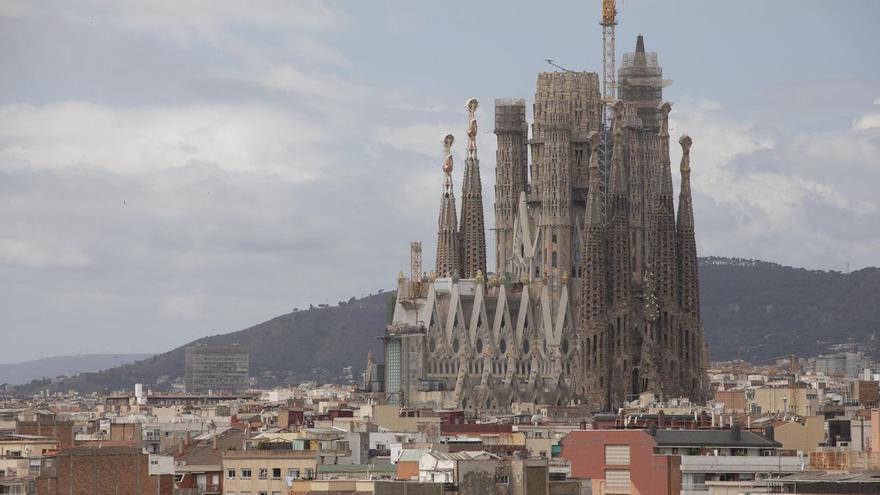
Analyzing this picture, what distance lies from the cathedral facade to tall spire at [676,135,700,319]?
9 cm

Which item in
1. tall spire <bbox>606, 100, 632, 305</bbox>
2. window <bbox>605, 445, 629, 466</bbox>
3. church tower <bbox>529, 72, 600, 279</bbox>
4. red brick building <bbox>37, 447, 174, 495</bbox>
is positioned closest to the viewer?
red brick building <bbox>37, 447, 174, 495</bbox>

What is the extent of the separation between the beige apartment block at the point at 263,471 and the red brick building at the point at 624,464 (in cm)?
1010

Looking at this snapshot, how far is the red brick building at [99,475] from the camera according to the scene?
222 feet

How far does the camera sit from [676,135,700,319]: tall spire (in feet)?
627

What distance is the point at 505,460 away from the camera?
6375 centimetres

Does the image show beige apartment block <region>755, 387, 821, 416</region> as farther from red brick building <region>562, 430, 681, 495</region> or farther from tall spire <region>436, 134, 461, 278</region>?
red brick building <region>562, 430, 681, 495</region>

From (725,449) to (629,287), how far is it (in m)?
111

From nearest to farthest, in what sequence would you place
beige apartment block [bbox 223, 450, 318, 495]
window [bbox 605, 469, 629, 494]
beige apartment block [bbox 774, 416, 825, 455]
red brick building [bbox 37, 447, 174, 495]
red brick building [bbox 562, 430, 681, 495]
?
red brick building [bbox 562, 430, 681, 495] → red brick building [bbox 37, 447, 174, 495] → window [bbox 605, 469, 629, 494] → beige apartment block [bbox 223, 450, 318, 495] → beige apartment block [bbox 774, 416, 825, 455]

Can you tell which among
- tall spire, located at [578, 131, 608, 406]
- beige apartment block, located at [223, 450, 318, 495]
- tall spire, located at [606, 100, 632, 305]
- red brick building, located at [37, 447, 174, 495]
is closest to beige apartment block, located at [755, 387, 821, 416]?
tall spire, located at [578, 131, 608, 406]

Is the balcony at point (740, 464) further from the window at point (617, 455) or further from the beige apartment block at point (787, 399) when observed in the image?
the beige apartment block at point (787, 399)

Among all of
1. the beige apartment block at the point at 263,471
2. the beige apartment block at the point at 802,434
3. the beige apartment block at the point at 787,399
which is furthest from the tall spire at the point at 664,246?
the beige apartment block at the point at 263,471

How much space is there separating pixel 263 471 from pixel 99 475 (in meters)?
12.4

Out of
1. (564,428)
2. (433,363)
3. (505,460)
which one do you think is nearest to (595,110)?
(433,363)

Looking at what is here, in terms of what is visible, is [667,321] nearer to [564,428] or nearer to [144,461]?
[564,428]
